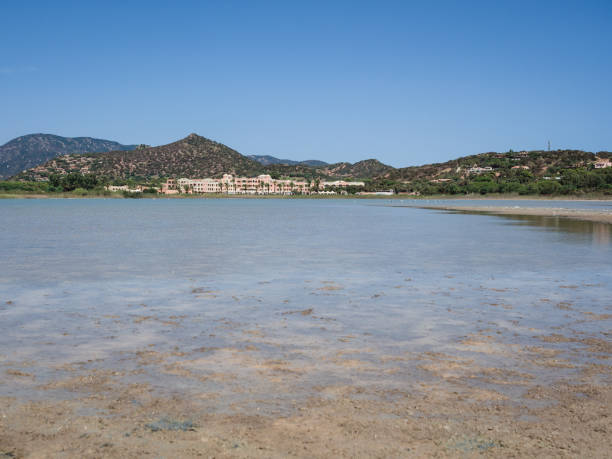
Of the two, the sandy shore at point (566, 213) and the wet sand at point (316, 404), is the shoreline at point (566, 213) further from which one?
the wet sand at point (316, 404)

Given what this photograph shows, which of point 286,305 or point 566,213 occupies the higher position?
point 286,305

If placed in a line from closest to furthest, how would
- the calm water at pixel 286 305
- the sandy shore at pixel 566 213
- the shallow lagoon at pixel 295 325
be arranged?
the shallow lagoon at pixel 295 325, the calm water at pixel 286 305, the sandy shore at pixel 566 213

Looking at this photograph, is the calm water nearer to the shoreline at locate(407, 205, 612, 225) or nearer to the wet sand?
the wet sand

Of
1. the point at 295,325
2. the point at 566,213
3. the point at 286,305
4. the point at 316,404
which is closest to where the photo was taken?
the point at 316,404

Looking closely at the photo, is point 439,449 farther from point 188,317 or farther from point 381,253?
point 381,253

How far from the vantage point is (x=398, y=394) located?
6441 millimetres

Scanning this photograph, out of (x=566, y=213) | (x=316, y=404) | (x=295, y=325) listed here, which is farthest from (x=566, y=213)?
(x=316, y=404)

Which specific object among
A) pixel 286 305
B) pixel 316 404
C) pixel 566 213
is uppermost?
pixel 316 404

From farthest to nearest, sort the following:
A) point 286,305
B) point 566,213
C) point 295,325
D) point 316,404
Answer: point 566,213
point 286,305
point 295,325
point 316,404

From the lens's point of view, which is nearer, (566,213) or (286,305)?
(286,305)

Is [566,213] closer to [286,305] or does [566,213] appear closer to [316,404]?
[286,305]

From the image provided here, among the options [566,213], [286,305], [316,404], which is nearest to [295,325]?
[286,305]

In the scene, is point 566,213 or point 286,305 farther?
point 566,213

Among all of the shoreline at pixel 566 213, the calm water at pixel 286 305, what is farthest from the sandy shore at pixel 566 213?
the calm water at pixel 286 305
